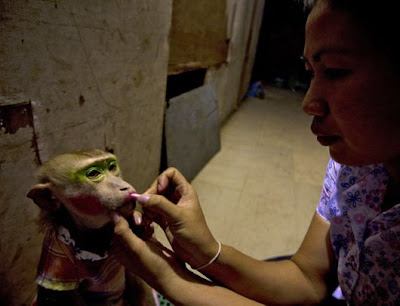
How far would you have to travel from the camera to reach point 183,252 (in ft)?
3.38

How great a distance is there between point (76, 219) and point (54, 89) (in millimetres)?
604

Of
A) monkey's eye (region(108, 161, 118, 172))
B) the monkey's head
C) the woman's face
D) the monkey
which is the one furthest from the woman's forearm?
the woman's face

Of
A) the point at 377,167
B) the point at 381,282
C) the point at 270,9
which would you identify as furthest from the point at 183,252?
the point at 270,9

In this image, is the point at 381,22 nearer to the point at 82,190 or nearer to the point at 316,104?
the point at 316,104

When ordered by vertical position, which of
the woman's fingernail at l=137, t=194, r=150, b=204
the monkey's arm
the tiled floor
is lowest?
the tiled floor

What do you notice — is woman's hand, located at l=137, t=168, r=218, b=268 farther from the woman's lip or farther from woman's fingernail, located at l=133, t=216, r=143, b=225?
the woman's lip

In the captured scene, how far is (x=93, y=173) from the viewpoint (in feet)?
2.88

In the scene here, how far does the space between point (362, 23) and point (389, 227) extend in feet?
2.19

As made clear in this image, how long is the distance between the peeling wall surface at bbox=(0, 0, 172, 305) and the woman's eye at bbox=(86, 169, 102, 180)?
42 centimetres

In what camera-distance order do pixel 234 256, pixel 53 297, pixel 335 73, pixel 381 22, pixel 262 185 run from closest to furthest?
pixel 381 22 → pixel 335 73 → pixel 53 297 → pixel 234 256 → pixel 262 185

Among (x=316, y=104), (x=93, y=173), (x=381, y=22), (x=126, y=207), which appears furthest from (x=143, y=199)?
(x=381, y=22)

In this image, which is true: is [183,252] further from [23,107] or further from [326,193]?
[23,107]

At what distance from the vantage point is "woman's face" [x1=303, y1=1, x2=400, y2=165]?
70 centimetres

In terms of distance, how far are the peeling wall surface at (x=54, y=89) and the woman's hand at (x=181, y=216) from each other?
57 cm
